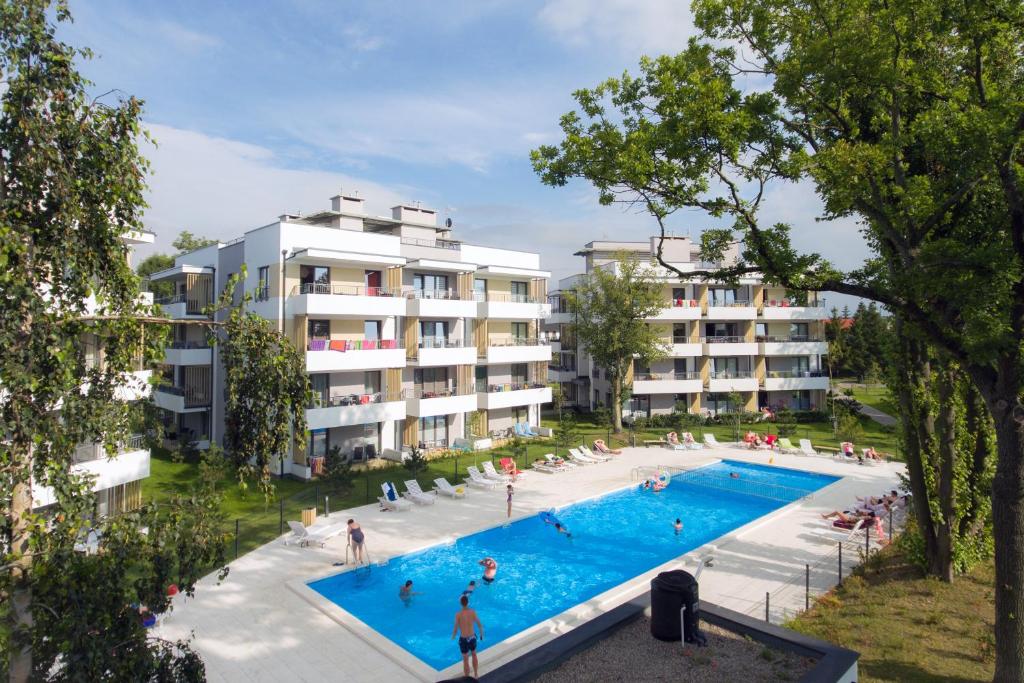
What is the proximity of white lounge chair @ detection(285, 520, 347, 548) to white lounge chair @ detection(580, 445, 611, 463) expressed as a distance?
48.6 feet

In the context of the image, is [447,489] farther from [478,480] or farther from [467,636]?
[467,636]

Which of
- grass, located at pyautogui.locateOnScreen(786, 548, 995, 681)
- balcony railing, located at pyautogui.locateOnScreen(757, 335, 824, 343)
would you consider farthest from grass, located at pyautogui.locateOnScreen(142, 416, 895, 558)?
grass, located at pyautogui.locateOnScreen(786, 548, 995, 681)

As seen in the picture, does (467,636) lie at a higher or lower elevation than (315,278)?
lower

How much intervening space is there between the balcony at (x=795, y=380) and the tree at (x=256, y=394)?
132 ft

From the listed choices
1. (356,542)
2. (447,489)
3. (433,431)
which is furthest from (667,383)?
(356,542)

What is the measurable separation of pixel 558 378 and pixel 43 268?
1613 inches

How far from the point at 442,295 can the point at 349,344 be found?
6242 mm

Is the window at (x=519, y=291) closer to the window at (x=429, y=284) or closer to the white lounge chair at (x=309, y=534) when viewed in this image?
the window at (x=429, y=284)

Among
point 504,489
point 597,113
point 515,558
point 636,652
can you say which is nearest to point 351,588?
point 515,558

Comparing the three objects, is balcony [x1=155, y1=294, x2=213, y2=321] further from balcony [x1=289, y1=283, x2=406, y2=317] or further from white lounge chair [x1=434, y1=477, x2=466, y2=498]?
white lounge chair [x1=434, y1=477, x2=466, y2=498]

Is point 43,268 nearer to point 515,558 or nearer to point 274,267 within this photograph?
point 515,558

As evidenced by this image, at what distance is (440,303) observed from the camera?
2950 centimetres

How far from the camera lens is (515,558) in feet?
56.1

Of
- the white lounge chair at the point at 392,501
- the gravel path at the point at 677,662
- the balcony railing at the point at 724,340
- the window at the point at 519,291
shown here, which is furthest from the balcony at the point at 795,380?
the gravel path at the point at 677,662
